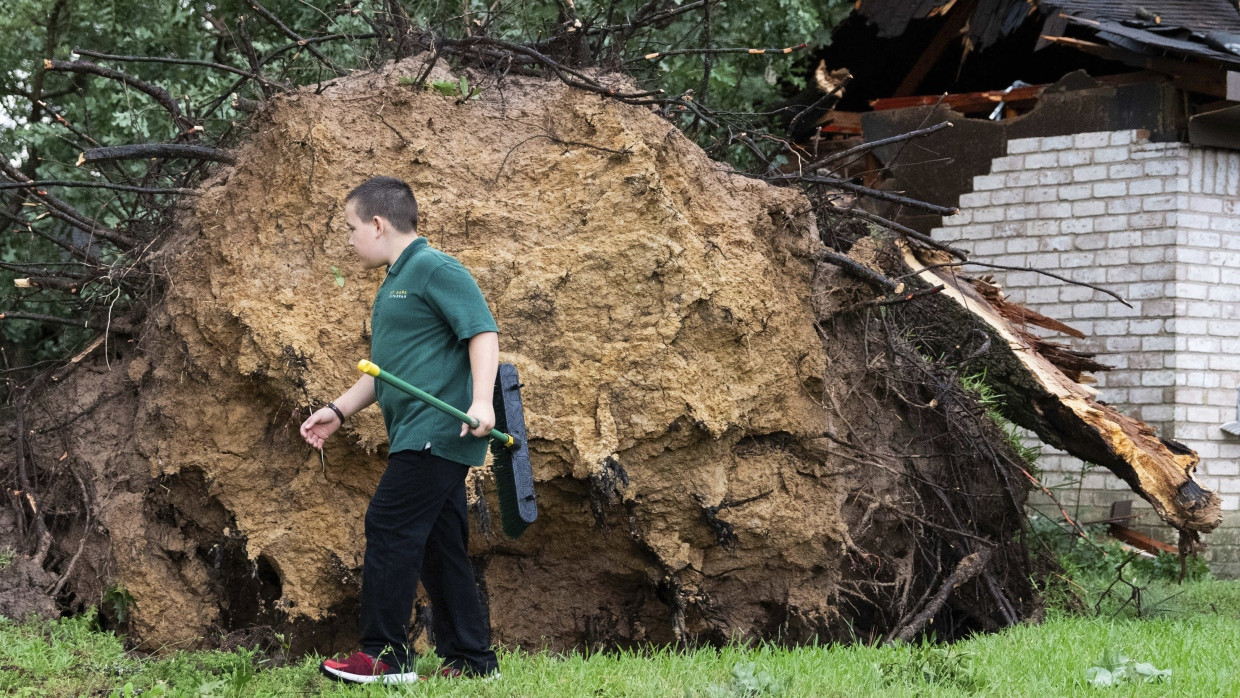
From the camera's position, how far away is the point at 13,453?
5.68m

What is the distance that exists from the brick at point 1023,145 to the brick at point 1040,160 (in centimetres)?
5

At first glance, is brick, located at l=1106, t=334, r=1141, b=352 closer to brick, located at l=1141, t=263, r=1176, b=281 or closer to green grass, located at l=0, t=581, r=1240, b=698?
brick, located at l=1141, t=263, r=1176, b=281

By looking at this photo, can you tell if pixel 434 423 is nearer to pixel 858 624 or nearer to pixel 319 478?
pixel 319 478

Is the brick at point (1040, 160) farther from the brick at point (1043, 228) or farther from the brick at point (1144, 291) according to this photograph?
the brick at point (1144, 291)

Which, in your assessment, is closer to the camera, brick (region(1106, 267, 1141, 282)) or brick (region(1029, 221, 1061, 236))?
brick (region(1106, 267, 1141, 282))

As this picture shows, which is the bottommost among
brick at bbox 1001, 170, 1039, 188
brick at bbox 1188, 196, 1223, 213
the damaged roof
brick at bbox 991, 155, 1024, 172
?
brick at bbox 1188, 196, 1223, 213

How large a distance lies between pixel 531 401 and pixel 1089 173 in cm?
663

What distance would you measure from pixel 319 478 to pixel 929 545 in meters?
3.37

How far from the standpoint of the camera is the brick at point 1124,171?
9.02 m

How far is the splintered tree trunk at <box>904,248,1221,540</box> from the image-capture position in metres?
6.05

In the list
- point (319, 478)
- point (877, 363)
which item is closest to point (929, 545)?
point (877, 363)

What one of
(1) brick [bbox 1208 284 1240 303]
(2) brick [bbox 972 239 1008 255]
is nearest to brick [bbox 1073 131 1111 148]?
(2) brick [bbox 972 239 1008 255]

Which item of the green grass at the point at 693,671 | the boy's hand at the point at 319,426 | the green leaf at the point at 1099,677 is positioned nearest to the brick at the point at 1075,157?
the green grass at the point at 693,671

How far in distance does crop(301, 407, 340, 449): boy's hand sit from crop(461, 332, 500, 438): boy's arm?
1.95ft
